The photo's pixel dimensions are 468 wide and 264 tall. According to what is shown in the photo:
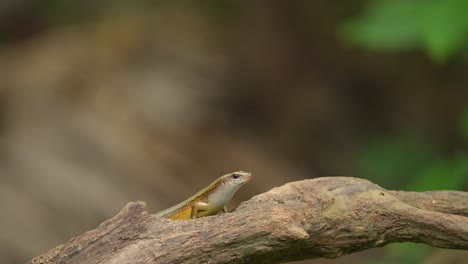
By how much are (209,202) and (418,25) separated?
2323 millimetres

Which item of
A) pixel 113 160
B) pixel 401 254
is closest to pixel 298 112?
pixel 113 160

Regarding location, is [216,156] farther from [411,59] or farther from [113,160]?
[411,59]

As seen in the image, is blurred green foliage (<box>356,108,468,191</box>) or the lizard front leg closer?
the lizard front leg

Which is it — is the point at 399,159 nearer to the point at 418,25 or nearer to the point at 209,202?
the point at 418,25

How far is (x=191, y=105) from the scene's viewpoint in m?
11.5

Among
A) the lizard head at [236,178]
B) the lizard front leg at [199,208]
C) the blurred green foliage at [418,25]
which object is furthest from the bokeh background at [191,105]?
the lizard front leg at [199,208]

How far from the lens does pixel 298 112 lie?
42.0 feet

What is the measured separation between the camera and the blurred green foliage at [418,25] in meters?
6.13

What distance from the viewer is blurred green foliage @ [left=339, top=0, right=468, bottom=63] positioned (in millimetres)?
6133

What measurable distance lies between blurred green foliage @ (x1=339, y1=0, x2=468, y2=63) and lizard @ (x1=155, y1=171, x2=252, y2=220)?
1.76m

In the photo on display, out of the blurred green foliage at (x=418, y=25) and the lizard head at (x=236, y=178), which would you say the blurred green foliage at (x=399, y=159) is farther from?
the lizard head at (x=236, y=178)

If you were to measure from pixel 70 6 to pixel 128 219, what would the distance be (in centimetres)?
967

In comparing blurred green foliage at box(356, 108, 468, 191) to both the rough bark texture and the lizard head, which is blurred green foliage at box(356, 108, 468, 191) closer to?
the lizard head

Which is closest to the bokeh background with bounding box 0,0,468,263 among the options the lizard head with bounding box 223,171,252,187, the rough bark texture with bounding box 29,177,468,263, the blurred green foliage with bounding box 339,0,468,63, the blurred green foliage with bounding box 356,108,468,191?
the blurred green foliage with bounding box 356,108,468,191
